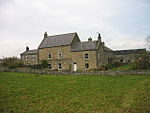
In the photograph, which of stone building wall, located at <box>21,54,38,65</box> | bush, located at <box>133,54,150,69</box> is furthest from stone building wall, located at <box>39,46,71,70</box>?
bush, located at <box>133,54,150,69</box>

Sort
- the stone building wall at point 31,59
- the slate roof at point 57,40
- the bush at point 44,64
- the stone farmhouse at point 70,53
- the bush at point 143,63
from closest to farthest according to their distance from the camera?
the bush at point 143,63, the stone farmhouse at point 70,53, the slate roof at point 57,40, the bush at point 44,64, the stone building wall at point 31,59

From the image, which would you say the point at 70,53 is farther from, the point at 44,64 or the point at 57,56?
the point at 44,64

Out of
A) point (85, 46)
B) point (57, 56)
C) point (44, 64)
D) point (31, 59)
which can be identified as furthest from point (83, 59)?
point (31, 59)

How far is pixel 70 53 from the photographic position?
4100 cm

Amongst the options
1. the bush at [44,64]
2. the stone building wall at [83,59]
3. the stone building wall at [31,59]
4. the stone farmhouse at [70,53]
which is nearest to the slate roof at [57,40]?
the stone farmhouse at [70,53]

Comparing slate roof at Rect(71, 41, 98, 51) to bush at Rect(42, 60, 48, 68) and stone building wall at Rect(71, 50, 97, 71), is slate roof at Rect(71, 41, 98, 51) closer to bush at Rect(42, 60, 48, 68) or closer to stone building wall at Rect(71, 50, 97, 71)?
stone building wall at Rect(71, 50, 97, 71)

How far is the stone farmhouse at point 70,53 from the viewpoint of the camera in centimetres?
3877

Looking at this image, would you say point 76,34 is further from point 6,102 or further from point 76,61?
point 6,102

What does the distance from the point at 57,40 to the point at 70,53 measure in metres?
6.31

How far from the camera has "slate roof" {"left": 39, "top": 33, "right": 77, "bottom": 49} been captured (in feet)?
140

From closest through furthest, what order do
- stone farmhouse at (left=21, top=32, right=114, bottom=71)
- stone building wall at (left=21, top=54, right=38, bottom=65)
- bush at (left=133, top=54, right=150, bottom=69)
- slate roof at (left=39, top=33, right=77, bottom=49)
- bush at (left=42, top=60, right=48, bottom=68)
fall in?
bush at (left=133, top=54, right=150, bottom=69) → stone farmhouse at (left=21, top=32, right=114, bottom=71) → slate roof at (left=39, top=33, right=77, bottom=49) → bush at (left=42, top=60, right=48, bottom=68) → stone building wall at (left=21, top=54, right=38, bottom=65)

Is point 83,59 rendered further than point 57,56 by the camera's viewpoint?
No

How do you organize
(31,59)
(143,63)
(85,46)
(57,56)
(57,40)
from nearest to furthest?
(143,63) → (85,46) → (57,56) → (57,40) → (31,59)

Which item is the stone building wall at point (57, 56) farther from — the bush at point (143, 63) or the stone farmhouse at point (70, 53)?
the bush at point (143, 63)
